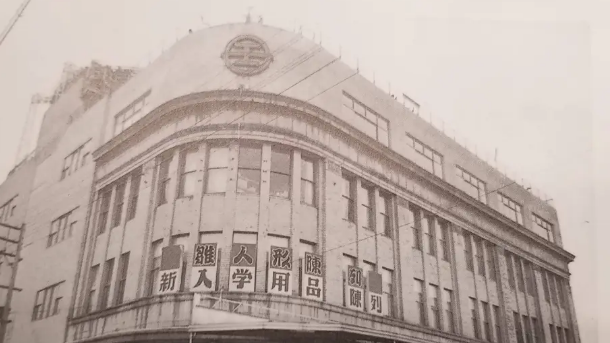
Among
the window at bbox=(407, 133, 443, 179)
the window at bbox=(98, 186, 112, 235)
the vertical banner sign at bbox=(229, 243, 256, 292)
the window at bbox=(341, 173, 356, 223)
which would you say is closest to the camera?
the vertical banner sign at bbox=(229, 243, 256, 292)

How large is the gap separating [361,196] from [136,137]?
32.4 ft

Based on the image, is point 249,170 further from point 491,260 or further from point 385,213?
point 491,260

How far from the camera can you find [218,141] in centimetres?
1938

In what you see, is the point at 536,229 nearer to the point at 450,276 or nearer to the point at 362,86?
the point at 450,276

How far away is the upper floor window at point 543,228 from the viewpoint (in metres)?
34.5

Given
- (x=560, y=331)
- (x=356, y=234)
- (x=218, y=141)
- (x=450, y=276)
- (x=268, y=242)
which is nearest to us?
(x=268, y=242)

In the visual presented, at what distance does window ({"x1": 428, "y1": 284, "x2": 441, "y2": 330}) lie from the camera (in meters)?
23.8

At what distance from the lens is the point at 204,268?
684 inches

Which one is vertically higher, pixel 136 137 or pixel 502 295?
pixel 136 137

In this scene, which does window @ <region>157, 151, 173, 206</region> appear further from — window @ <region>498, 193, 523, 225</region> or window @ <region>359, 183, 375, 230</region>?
window @ <region>498, 193, 523, 225</region>

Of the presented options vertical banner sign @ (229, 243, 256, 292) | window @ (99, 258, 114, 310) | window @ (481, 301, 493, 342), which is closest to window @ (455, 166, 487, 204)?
window @ (481, 301, 493, 342)

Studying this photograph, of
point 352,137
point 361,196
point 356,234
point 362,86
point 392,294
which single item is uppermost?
point 362,86

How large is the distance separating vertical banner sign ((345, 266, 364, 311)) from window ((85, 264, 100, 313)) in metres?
10.4

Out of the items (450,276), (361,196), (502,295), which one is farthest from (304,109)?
(502,295)
